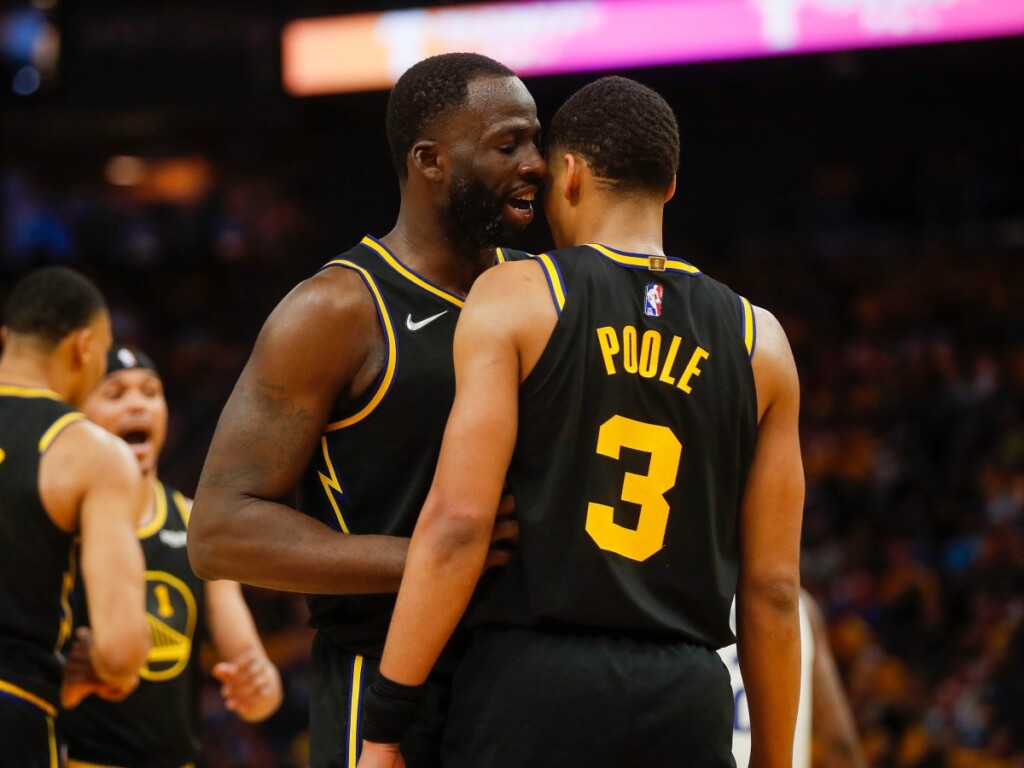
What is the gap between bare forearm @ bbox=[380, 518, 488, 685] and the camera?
8.77ft

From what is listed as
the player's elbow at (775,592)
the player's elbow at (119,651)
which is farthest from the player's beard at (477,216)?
the player's elbow at (119,651)

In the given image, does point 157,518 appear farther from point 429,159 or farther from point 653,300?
point 653,300

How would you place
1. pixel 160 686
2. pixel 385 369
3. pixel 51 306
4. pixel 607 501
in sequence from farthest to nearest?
pixel 160 686, pixel 51 306, pixel 385 369, pixel 607 501

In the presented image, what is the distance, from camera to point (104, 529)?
4230mm

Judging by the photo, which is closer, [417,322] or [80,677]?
[417,322]

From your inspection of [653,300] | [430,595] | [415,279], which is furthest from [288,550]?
[653,300]

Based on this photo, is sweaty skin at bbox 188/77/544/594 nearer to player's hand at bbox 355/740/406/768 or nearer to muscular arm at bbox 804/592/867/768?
player's hand at bbox 355/740/406/768

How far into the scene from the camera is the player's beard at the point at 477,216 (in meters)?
3.19

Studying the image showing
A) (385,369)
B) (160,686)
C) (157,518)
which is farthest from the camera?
(157,518)

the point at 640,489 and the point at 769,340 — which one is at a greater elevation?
the point at 769,340

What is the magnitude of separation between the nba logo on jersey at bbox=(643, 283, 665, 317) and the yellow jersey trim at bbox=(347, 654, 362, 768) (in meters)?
1.01

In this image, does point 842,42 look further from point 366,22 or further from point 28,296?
point 28,296

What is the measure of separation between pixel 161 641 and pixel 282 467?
226 cm

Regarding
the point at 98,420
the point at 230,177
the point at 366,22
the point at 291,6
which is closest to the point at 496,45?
the point at 366,22
